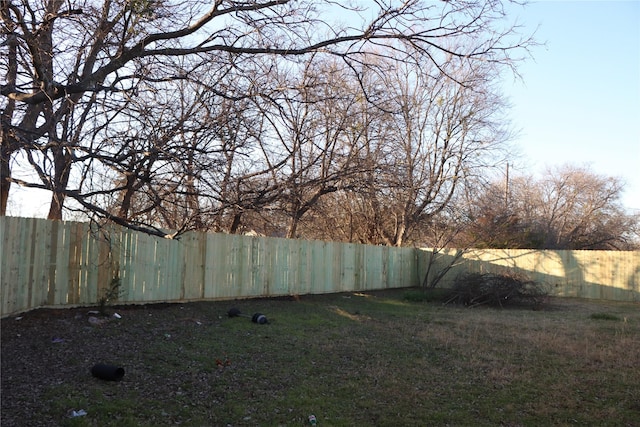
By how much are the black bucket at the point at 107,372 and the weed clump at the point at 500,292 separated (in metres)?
11.0

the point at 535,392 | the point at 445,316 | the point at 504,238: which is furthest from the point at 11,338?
the point at 504,238

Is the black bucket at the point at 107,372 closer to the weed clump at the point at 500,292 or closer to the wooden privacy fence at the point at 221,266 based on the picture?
the wooden privacy fence at the point at 221,266

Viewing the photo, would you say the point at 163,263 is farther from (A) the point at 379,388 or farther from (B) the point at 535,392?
(B) the point at 535,392

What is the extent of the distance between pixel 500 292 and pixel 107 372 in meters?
11.6

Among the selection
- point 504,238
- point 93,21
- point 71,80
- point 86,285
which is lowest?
point 86,285

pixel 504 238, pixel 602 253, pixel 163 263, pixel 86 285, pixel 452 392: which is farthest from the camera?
pixel 504 238

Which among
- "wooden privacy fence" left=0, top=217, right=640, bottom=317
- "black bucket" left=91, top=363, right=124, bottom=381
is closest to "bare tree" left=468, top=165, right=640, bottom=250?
"wooden privacy fence" left=0, top=217, right=640, bottom=317

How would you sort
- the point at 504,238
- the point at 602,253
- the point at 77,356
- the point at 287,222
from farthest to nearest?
the point at 504,238 < the point at 602,253 < the point at 287,222 < the point at 77,356

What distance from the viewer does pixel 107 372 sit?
5.12 metres

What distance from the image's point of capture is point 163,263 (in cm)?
1036

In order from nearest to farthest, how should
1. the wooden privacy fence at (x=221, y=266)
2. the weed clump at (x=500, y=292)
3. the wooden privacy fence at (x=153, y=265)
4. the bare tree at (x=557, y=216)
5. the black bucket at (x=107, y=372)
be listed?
the black bucket at (x=107, y=372)
the wooden privacy fence at (x=153, y=265)
the wooden privacy fence at (x=221, y=266)
the weed clump at (x=500, y=292)
the bare tree at (x=557, y=216)

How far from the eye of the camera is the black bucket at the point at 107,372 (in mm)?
5121

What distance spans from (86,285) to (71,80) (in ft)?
11.7

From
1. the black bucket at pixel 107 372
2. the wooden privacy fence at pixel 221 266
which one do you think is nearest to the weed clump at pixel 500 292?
the wooden privacy fence at pixel 221 266
